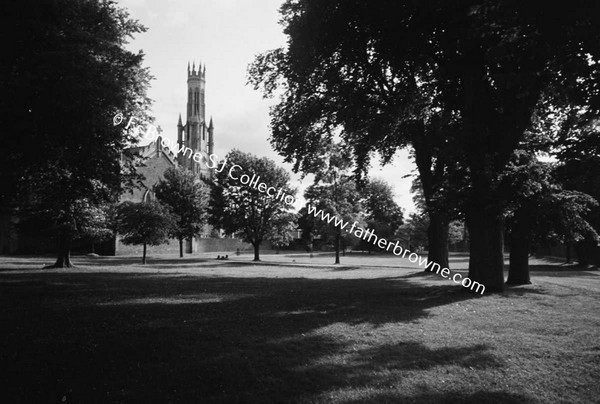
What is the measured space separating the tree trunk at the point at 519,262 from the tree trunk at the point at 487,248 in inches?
165

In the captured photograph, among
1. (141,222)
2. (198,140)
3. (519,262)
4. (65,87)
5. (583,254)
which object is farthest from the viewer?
(198,140)

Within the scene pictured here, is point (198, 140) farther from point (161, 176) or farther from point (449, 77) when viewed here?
point (449, 77)

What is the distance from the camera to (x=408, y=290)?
16.5 metres

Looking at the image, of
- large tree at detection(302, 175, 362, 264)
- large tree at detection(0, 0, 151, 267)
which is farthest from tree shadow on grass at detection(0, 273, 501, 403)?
large tree at detection(302, 175, 362, 264)

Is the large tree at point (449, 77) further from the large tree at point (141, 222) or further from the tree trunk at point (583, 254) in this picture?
the tree trunk at point (583, 254)

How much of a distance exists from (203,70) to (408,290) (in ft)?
386

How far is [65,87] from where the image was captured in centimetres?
1149

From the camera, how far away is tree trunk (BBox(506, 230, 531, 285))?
1834 cm

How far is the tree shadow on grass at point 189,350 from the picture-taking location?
5.69 m

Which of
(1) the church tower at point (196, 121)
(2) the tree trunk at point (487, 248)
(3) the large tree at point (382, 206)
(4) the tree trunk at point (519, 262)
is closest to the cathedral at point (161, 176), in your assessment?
(1) the church tower at point (196, 121)

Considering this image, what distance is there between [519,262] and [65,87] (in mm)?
18648

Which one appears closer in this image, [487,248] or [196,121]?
[487,248]

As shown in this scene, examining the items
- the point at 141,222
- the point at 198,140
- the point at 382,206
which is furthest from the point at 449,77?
the point at 198,140

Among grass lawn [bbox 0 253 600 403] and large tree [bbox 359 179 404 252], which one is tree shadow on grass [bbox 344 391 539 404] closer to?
grass lawn [bbox 0 253 600 403]
